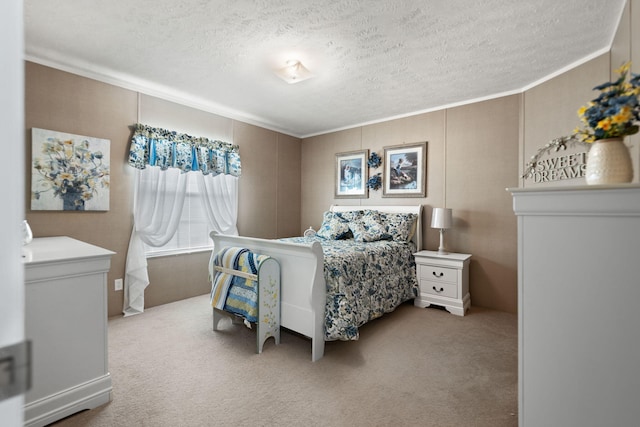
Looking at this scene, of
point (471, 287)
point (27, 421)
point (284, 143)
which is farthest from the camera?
point (284, 143)

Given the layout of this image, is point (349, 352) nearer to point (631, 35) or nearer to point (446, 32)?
point (446, 32)

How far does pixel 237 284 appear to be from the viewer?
2.49 metres

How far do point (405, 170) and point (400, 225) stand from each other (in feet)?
2.86

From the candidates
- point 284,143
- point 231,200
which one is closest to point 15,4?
point 231,200

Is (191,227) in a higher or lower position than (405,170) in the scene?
lower

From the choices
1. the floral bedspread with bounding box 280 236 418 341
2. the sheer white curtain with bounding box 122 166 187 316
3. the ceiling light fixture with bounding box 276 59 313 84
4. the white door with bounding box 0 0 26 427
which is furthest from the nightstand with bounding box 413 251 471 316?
the white door with bounding box 0 0 26 427

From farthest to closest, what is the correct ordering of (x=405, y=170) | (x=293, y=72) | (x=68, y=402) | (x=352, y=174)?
(x=352, y=174) < (x=405, y=170) < (x=293, y=72) < (x=68, y=402)

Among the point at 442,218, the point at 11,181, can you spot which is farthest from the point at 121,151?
the point at 442,218

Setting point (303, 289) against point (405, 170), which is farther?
point (405, 170)

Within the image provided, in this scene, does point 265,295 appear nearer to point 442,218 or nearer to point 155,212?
point 155,212

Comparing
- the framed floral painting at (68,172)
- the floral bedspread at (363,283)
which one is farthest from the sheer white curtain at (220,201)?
the floral bedspread at (363,283)

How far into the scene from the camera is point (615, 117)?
107 centimetres

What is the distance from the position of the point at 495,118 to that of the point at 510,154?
47cm

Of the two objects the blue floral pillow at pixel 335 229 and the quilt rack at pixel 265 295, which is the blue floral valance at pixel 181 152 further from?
the quilt rack at pixel 265 295
